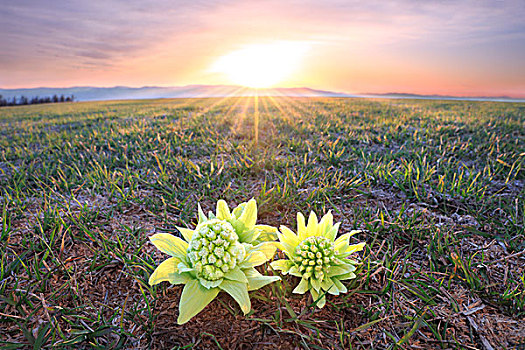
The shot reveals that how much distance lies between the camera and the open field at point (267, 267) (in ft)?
5.65

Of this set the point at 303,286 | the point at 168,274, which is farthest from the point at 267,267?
the point at 168,274

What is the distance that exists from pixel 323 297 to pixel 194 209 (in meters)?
1.73

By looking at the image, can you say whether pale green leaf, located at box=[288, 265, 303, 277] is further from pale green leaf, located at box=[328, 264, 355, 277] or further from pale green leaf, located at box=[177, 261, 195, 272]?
pale green leaf, located at box=[177, 261, 195, 272]

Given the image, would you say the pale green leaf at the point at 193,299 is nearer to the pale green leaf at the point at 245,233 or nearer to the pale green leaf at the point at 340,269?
the pale green leaf at the point at 245,233

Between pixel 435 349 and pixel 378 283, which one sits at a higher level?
pixel 378 283

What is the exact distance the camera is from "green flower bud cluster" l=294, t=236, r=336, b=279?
5.75 ft

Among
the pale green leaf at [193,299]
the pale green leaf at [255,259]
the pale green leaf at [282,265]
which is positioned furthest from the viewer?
the pale green leaf at [282,265]

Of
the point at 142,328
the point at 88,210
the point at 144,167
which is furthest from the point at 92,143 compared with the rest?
the point at 142,328

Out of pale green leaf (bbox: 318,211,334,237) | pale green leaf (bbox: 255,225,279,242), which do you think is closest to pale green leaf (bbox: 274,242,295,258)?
pale green leaf (bbox: 255,225,279,242)

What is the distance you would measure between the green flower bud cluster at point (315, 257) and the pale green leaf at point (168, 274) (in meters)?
0.71

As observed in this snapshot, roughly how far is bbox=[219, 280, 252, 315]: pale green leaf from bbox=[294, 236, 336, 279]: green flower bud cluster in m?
0.39

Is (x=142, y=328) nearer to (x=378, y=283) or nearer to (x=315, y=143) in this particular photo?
(x=378, y=283)

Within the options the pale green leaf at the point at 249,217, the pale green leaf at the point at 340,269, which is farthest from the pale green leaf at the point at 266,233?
the pale green leaf at the point at 340,269

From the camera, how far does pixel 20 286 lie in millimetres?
2027
